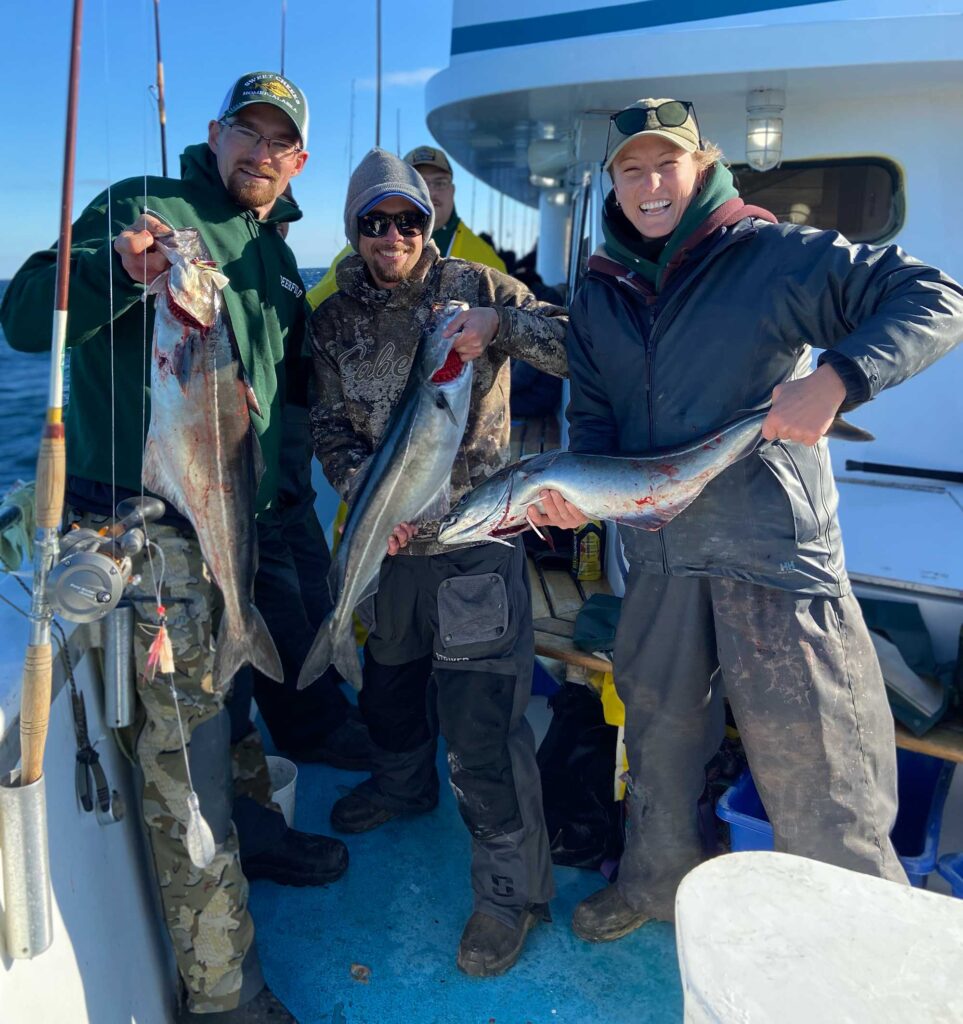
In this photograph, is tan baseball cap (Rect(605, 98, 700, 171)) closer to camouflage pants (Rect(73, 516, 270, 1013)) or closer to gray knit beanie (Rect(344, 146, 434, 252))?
gray knit beanie (Rect(344, 146, 434, 252))

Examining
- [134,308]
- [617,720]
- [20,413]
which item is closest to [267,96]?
[134,308]

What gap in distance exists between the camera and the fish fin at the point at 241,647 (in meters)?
2.66

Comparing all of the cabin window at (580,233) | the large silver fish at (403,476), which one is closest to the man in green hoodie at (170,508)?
the large silver fish at (403,476)

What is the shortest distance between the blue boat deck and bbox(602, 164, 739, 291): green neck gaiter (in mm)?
2477

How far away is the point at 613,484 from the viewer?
273 centimetres

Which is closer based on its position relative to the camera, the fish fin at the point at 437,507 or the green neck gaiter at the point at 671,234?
the green neck gaiter at the point at 671,234

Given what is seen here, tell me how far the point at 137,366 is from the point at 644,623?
1930 millimetres

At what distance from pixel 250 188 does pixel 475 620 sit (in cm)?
176

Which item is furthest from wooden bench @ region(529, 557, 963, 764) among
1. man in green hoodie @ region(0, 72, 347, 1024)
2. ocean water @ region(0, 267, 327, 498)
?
ocean water @ region(0, 267, 327, 498)

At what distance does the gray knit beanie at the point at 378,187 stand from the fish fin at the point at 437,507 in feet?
3.23

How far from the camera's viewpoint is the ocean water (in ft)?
45.4

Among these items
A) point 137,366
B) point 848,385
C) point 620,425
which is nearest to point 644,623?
point 620,425

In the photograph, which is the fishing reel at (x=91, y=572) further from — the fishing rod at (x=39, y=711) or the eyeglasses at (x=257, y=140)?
the eyeglasses at (x=257, y=140)

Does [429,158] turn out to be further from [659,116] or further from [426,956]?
[426,956]
